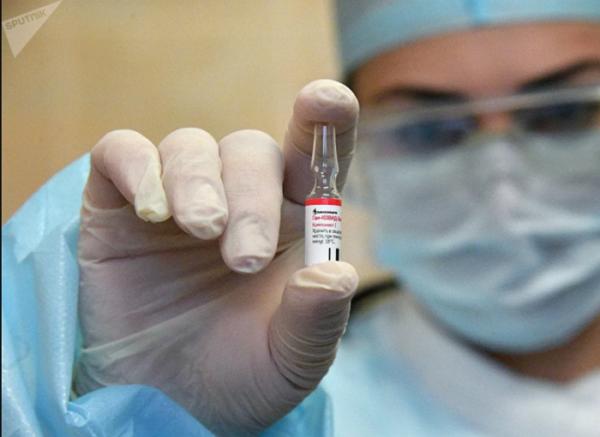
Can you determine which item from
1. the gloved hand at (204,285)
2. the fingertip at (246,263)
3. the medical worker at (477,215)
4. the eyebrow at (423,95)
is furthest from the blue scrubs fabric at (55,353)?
the eyebrow at (423,95)

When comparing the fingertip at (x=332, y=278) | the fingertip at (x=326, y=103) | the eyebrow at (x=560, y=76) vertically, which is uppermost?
the fingertip at (x=326, y=103)

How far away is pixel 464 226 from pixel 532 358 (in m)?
0.33

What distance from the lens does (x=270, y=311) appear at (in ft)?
2.24

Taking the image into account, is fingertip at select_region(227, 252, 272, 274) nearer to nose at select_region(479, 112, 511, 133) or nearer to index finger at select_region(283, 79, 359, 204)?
index finger at select_region(283, 79, 359, 204)

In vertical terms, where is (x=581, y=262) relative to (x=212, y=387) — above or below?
below

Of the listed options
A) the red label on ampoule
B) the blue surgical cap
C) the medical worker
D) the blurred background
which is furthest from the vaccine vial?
the blue surgical cap

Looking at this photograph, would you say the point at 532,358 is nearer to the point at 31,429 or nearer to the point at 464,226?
the point at 464,226

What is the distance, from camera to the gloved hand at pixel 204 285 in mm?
607

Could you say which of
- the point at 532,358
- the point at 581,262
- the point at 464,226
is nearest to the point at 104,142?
the point at 464,226

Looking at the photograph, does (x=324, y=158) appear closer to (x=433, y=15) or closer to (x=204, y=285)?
(x=204, y=285)

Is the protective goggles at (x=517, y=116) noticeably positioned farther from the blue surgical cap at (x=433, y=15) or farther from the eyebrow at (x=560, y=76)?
the blue surgical cap at (x=433, y=15)

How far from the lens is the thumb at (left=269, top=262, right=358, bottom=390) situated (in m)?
0.56

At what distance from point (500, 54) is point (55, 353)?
0.99 metres

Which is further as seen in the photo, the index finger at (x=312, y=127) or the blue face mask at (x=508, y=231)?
the blue face mask at (x=508, y=231)
